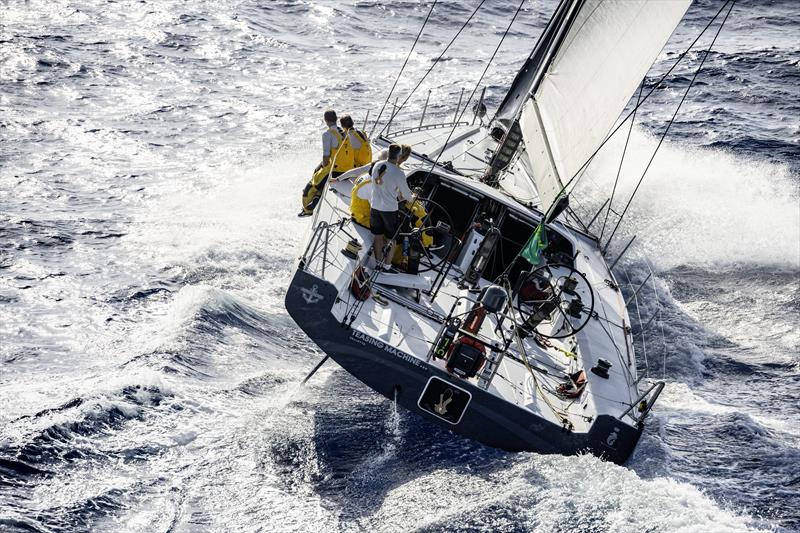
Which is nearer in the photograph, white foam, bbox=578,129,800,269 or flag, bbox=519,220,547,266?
flag, bbox=519,220,547,266

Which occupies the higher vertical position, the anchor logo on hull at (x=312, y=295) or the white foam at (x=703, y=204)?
the white foam at (x=703, y=204)

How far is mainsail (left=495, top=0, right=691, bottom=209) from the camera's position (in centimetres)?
722

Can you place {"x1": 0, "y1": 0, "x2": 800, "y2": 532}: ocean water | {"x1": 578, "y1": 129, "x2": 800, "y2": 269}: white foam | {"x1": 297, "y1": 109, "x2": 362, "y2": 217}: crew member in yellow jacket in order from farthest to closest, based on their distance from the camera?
{"x1": 578, "y1": 129, "x2": 800, "y2": 269}: white foam, {"x1": 297, "y1": 109, "x2": 362, "y2": 217}: crew member in yellow jacket, {"x1": 0, "y1": 0, "x2": 800, "y2": 532}: ocean water

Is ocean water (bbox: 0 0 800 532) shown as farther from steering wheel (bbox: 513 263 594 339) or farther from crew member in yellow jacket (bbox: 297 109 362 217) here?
steering wheel (bbox: 513 263 594 339)

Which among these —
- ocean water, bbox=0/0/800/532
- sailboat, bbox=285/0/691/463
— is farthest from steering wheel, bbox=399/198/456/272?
ocean water, bbox=0/0/800/532

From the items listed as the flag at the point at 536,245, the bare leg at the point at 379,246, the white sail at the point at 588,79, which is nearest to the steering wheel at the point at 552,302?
the flag at the point at 536,245

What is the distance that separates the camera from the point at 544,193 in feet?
26.0

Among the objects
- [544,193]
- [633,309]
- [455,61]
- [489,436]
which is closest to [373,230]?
[544,193]

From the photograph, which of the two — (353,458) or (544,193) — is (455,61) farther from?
(353,458)

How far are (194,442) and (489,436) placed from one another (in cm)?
206

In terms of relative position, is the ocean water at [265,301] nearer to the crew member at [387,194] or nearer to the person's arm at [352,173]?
the person's arm at [352,173]

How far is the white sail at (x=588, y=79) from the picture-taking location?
7.21m

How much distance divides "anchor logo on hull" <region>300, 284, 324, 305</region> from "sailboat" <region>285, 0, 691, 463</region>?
10 mm

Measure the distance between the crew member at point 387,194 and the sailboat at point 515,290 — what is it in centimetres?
23
